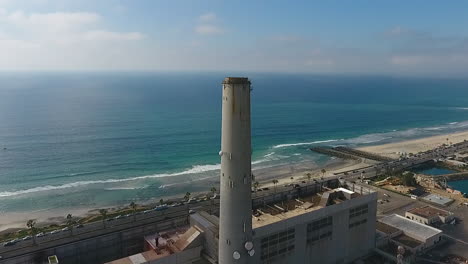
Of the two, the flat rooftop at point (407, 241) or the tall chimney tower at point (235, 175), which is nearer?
the tall chimney tower at point (235, 175)

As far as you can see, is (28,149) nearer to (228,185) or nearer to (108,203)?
(108,203)

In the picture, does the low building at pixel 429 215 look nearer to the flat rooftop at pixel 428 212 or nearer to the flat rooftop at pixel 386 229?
the flat rooftop at pixel 428 212

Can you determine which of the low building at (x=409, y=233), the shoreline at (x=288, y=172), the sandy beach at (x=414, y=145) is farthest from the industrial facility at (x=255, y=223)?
the sandy beach at (x=414, y=145)

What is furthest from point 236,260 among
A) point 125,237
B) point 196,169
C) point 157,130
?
point 157,130

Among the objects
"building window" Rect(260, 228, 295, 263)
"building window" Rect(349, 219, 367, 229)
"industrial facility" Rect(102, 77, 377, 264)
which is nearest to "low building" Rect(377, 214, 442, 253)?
"industrial facility" Rect(102, 77, 377, 264)

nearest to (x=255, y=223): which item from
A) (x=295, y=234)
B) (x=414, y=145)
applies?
(x=295, y=234)

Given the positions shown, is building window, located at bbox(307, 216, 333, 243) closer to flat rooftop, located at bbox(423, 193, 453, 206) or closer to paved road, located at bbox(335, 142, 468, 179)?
flat rooftop, located at bbox(423, 193, 453, 206)

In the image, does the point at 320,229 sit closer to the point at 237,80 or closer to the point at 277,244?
the point at 277,244
